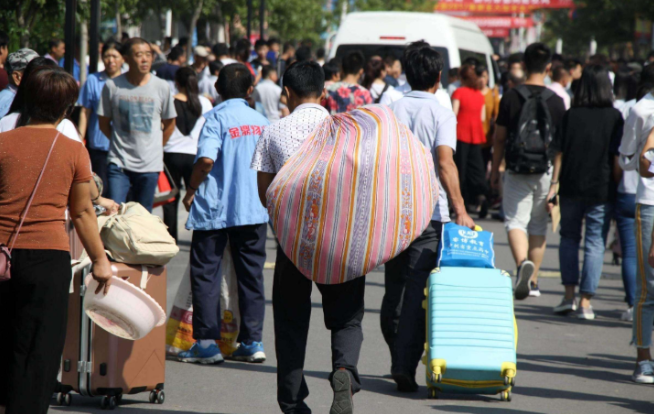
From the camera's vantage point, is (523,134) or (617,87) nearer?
(523,134)

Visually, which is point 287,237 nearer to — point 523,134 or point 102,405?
point 102,405

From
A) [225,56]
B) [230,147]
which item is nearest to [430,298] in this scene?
[230,147]

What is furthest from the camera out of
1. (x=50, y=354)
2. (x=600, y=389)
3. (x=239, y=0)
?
(x=239, y=0)

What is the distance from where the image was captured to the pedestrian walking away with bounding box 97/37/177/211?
25.8ft

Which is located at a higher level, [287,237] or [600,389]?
[287,237]

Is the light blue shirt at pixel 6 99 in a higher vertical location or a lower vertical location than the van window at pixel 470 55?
higher

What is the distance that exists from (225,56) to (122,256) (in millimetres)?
10697

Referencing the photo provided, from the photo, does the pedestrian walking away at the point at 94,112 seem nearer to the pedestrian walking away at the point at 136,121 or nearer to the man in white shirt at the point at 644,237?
the pedestrian walking away at the point at 136,121

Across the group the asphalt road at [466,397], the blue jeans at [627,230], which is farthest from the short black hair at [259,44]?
the blue jeans at [627,230]

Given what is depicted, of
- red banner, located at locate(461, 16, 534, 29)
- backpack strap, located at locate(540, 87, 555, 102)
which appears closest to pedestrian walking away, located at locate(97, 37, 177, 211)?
backpack strap, located at locate(540, 87, 555, 102)

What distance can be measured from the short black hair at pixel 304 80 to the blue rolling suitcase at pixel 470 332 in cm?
124

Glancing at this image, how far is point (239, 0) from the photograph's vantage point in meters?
26.3

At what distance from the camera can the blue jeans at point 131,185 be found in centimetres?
811

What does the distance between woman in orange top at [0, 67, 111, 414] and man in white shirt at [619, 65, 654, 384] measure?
11.0 ft
